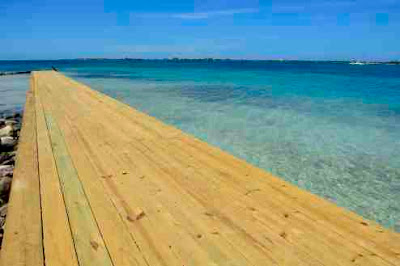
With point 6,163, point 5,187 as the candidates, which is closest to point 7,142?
point 6,163

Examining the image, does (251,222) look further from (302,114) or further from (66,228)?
(302,114)

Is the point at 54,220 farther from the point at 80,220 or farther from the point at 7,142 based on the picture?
the point at 7,142

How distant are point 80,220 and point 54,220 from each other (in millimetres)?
161

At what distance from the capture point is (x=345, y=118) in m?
9.37

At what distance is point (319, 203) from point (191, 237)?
102 cm

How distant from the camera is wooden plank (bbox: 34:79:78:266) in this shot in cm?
179

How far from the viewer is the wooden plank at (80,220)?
1.80 m

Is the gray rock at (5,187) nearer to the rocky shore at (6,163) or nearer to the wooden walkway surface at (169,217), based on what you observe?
the rocky shore at (6,163)

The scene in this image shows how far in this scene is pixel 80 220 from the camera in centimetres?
219

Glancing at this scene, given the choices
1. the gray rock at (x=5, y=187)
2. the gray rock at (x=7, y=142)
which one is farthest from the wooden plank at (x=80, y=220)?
the gray rock at (x=7, y=142)

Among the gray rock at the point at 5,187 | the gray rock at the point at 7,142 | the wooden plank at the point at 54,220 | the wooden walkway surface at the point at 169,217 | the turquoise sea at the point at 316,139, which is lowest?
the turquoise sea at the point at 316,139

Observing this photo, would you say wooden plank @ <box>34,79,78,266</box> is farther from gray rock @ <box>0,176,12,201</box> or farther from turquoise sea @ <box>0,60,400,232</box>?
turquoise sea @ <box>0,60,400,232</box>

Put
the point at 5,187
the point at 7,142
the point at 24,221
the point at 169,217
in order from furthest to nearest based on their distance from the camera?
the point at 7,142 → the point at 5,187 → the point at 169,217 → the point at 24,221

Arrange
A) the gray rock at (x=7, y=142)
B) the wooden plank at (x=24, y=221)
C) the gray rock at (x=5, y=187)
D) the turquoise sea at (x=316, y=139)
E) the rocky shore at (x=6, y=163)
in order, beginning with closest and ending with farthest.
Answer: the wooden plank at (x=24, y=221)
the rocky shore at (x=6, y=163)
the gray rock at (x=5, y=187)
the turquoise sea at (x=316, y=139)
the gray rock at (x=7, y=142)
